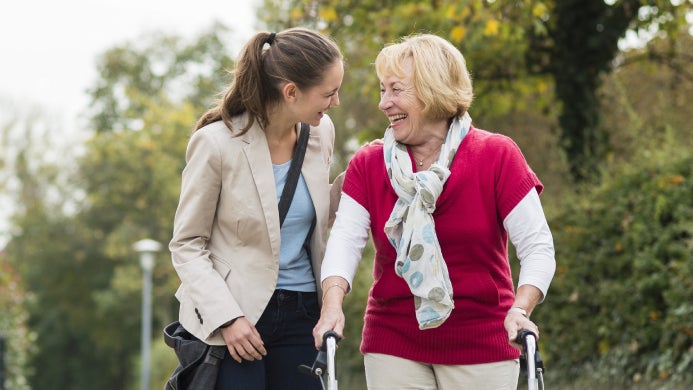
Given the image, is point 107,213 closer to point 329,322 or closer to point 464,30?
point 464,30

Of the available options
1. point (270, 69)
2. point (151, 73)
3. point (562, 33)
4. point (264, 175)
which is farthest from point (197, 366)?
point (151, 73)

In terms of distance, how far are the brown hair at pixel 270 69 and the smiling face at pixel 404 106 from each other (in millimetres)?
305

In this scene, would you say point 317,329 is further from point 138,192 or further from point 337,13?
point 138,192

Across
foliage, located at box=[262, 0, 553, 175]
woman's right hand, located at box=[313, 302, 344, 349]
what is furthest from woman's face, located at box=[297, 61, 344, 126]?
foliage, located at box=[262, 0, 553, 175]

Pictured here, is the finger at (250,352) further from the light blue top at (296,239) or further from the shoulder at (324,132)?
the shoulder at (324,132)

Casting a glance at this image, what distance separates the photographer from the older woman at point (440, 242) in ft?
11.2

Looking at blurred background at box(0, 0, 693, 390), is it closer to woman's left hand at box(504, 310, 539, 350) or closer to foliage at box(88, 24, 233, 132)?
woman's left hand at box(504, 310, 539, 350)

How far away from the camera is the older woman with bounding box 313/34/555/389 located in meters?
3.41

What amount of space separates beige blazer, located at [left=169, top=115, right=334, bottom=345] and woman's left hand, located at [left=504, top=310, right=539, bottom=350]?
0.89 meters

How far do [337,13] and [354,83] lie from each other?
1361mm

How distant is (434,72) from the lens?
354 centimetres

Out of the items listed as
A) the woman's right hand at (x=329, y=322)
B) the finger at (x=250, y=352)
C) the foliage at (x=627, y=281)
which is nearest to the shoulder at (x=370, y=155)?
the woman's right hand at (x=329, y=322)

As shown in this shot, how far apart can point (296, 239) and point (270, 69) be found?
2.07ft

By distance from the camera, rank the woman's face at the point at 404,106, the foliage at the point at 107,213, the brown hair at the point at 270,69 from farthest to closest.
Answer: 1. the foliage at the point at 107,213
2. the brown hair at the point at 270,69
3. the woman's face at the point at 404,106
